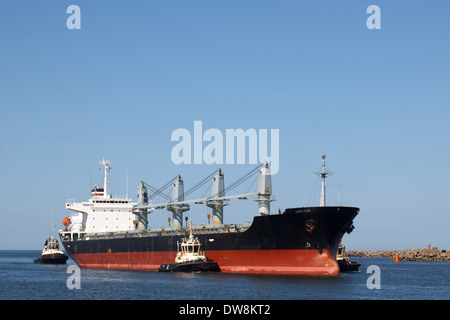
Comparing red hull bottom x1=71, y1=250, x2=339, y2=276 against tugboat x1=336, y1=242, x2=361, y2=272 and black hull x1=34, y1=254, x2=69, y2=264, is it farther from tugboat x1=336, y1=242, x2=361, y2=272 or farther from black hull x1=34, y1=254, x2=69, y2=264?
black hull x1=34, y1=254, x2=69, y2=264

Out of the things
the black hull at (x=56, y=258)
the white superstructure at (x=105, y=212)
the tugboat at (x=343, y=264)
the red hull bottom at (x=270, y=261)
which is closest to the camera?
the red hull bottom at (x=270, y=261)

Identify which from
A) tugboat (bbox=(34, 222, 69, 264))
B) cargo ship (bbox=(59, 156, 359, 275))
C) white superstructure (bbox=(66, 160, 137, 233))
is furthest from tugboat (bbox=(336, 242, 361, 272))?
tugboat (bbox=(34, 222, 69, 264))

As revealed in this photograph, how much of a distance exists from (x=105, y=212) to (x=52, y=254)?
1679 centimetres

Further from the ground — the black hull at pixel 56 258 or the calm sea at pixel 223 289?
the calm sea at pixel 223 289

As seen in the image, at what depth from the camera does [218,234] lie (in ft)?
151

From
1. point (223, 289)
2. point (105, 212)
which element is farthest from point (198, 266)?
point (105, 212)

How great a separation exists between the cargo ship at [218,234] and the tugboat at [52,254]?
332 inches

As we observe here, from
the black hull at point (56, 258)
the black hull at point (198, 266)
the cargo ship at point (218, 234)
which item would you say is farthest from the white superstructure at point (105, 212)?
the black hull at point (198, 266)

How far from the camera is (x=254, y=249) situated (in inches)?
1695

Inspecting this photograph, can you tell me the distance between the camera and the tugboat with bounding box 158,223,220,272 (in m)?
45.2

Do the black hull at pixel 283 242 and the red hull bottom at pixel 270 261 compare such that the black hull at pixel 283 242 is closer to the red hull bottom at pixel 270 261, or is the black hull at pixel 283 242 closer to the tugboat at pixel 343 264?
the red hull bottom at pixel 270 261

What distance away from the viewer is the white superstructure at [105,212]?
64688 mm
